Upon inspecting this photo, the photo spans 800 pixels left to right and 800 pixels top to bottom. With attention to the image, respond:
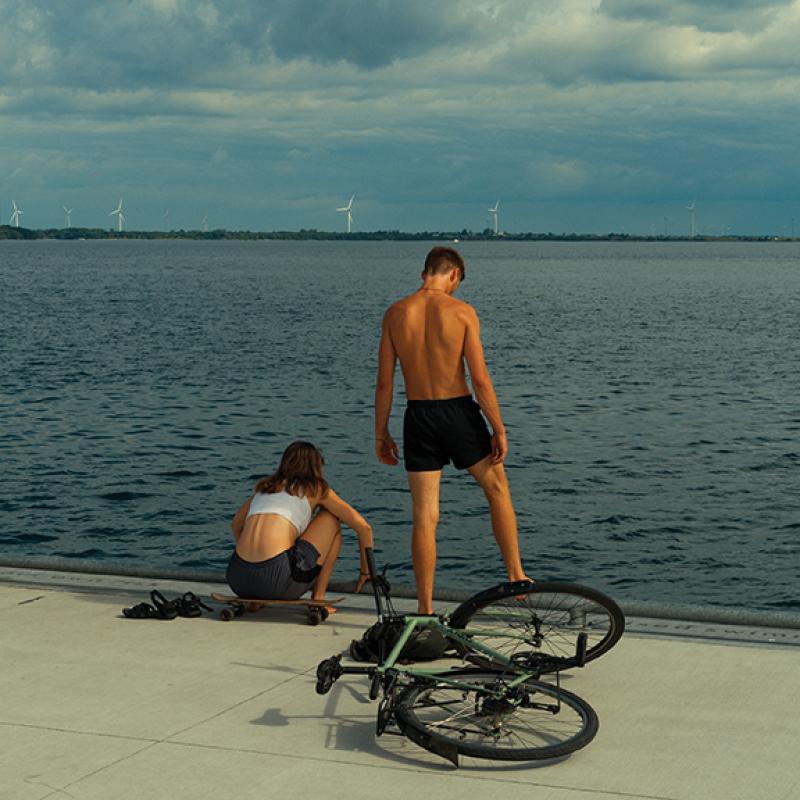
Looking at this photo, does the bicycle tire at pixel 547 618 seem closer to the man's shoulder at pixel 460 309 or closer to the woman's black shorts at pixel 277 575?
the woman's black shorts at pixel 277 575

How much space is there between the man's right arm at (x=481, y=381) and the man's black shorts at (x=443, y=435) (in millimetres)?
66

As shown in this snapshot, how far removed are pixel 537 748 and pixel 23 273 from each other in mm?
138829

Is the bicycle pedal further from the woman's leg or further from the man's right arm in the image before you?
the woman's leg

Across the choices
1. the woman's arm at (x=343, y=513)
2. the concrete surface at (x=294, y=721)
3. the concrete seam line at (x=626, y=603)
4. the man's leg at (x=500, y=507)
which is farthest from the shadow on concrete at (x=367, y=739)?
the concrete seam line at (x=626, y=603)

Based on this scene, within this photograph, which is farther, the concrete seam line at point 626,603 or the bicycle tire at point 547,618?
the concrete seam line at point 626,603

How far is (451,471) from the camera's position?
23500 millimetres

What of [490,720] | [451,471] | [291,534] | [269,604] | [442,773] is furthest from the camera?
[451,471]

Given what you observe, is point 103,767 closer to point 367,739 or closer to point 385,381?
point 367,739

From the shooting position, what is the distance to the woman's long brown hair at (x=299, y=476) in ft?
25.8

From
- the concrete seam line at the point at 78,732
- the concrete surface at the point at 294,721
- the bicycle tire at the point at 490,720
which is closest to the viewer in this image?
the concrete surface at the point at 294,721

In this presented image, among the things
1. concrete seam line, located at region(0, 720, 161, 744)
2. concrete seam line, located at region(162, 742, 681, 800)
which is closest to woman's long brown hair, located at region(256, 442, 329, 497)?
concrete seam line, located at region(0, 720, 161, 744)

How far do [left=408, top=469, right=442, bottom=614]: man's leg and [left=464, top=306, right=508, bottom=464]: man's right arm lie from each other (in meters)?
0.36

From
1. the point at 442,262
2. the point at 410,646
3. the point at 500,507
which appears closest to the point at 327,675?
the point at 410,646

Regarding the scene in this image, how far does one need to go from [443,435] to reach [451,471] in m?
16.4
